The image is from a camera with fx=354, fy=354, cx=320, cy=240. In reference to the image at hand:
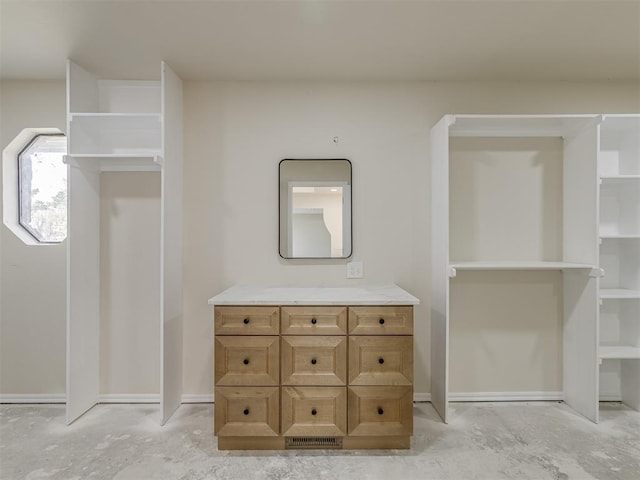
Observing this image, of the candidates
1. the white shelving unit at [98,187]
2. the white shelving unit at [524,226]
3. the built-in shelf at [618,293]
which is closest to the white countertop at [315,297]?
the white shelving unit at [524,226]

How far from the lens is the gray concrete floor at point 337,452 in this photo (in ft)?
6.16

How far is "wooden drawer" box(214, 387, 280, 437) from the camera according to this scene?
2.03 meters

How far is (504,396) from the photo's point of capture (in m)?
2.69

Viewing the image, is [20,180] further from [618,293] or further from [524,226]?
[618,293]

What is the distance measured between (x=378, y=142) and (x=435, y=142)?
417 millimetres

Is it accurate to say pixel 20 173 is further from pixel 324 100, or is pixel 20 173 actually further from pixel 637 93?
pixel 637 93

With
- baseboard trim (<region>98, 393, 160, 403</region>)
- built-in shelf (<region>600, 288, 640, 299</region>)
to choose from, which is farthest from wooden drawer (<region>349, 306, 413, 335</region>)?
baseboard trim (<region>98, 393, 160, 403</region>)

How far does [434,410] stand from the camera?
8.35ft

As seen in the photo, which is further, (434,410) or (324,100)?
(324,100)

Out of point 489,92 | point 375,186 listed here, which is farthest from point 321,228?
point 489,92

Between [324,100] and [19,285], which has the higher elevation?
[324,100]

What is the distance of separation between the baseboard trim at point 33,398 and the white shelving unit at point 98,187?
322 millimetres

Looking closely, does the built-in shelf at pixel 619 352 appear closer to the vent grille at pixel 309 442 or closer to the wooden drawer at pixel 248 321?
the vent grille at pixel 309 442

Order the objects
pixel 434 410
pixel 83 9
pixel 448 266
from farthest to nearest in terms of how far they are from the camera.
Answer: pixel 434 410 → pixel 448 266 → pixel 83 9
